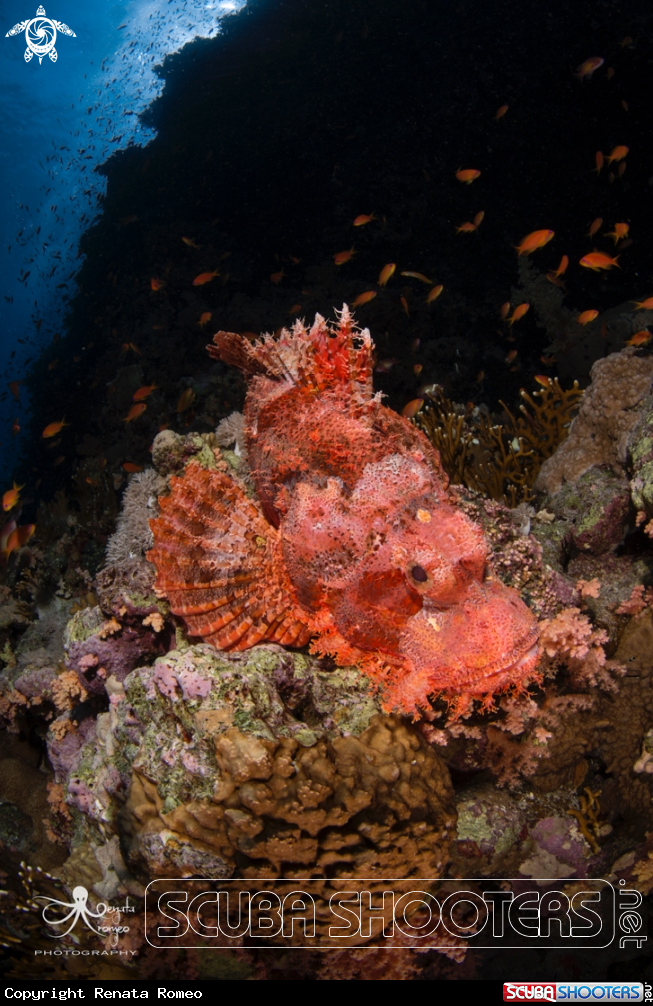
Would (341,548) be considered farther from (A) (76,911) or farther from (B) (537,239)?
(B) (537,239)

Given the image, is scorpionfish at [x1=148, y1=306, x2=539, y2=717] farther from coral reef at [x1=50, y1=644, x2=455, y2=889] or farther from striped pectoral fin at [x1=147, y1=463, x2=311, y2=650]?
coral reef at [x1=50, y1=644, x2=455, y2=889]

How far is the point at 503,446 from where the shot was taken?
20.7 ft

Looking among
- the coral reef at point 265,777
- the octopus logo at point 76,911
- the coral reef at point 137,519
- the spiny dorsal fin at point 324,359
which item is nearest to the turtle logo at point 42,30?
the coral reef at point 137,519

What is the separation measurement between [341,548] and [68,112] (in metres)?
51.0

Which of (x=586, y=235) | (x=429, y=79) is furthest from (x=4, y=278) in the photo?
(x=586, y=235)

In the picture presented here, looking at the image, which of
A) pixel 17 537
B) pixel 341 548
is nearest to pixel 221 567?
pixel 341 548

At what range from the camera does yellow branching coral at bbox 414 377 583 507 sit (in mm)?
6039

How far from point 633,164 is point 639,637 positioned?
1103 centimetres

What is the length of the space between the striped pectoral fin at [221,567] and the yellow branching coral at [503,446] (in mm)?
3548

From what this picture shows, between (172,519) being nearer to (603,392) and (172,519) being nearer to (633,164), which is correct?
(603,392)

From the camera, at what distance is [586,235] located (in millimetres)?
10352

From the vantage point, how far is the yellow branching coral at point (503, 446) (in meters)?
6.04

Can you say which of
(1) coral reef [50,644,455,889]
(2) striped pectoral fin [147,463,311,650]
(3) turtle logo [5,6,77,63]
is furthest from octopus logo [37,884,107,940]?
(3) turtle logo [5,6,77,63]

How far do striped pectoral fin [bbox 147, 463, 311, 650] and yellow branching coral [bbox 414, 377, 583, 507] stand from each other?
11.6ft
